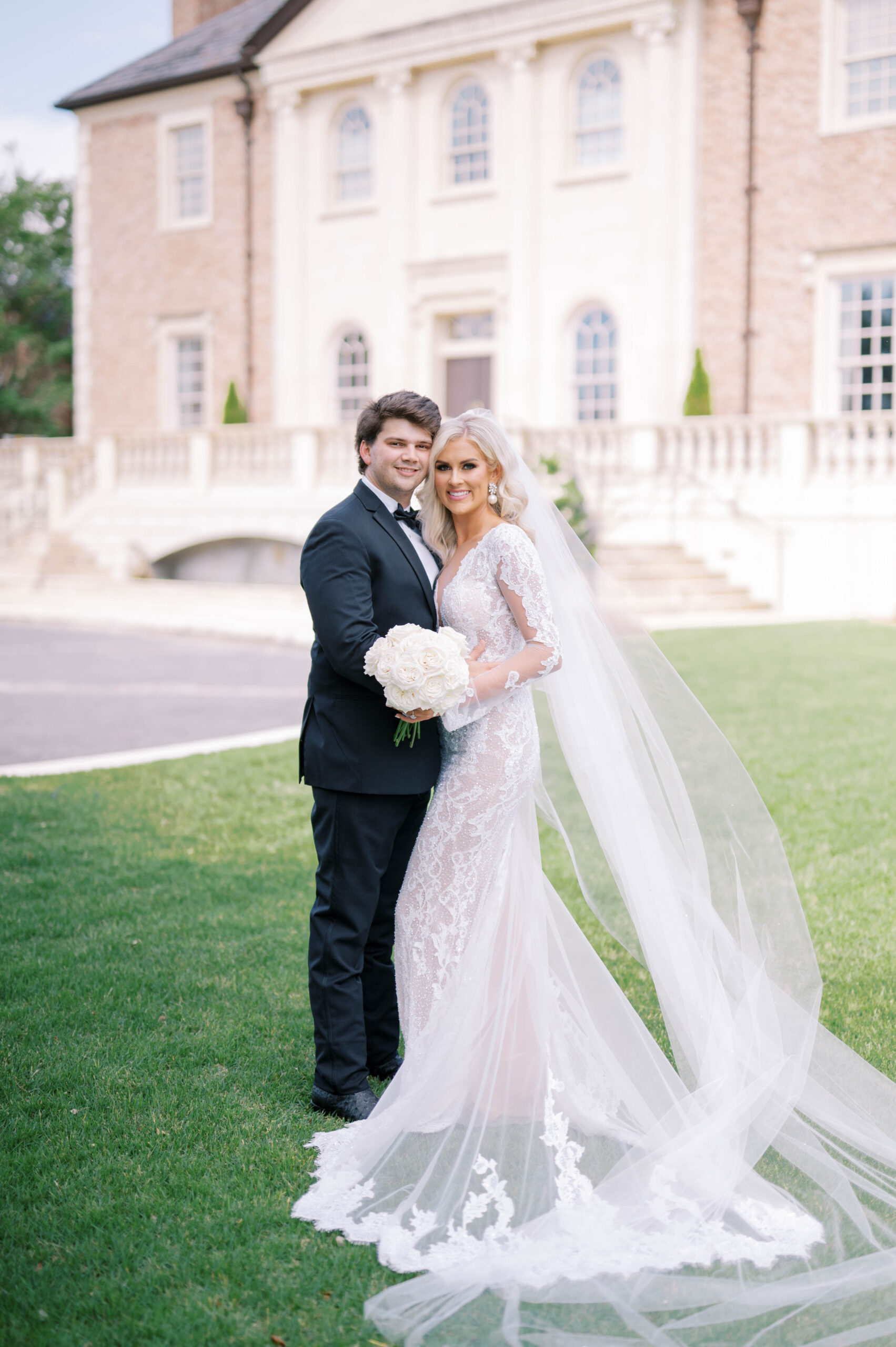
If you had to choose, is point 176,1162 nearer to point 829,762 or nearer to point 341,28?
point 829,762

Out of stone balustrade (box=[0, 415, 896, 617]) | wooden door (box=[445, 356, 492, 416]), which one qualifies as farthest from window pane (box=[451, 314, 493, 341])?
stone balustrade (box=[0, 415, 896, 617])

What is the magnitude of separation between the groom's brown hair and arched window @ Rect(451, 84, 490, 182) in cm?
2047

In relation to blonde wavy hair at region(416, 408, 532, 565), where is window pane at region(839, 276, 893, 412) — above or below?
above

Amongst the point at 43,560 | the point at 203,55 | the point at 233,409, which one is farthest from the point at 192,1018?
the point at 203,55

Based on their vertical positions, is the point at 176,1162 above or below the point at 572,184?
below

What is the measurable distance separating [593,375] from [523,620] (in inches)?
748

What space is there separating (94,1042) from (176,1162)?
918 millimetres

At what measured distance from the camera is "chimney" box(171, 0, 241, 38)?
95.9 ft

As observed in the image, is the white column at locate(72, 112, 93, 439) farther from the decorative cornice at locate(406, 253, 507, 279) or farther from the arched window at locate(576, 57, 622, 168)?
the arched window at locate(576, 57, 622, 168)

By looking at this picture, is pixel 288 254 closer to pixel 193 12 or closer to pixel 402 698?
pixel 193 12

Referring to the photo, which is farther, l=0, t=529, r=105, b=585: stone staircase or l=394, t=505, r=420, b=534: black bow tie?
l=0, t=529, r=105, b=585: stone staircase

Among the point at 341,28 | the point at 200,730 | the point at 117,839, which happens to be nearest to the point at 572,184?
the point at 341,28

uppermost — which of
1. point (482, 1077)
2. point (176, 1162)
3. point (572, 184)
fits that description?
point (572, 184)

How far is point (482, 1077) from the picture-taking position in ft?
11.3
